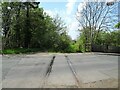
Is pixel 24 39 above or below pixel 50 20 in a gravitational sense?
below

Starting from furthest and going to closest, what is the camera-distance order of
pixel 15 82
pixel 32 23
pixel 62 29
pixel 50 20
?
pixel 62 29 < pixel 50 20 < pixel 32 23 < pixel 15 82

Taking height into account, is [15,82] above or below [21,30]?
below

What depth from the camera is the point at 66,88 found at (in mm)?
9141

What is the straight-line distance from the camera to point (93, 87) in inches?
365

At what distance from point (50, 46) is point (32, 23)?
4.97 meters

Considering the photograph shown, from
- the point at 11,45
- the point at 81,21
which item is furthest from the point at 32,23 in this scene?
A: the point at 81,21

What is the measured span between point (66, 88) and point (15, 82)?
7.03 ft

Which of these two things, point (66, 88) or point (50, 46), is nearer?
point (66, 88)

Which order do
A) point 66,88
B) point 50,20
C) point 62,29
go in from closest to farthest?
point 66,88, point 50,20, point 62,29

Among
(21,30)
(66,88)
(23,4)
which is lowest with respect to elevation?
(66,88)

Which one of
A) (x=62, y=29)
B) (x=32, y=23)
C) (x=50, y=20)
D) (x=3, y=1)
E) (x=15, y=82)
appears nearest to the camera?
(x=15, y=82)

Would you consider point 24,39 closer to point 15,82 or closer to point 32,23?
point 32,23

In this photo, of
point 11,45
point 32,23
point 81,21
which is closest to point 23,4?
point 32,23

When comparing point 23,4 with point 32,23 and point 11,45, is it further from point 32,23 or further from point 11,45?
point 11,45
